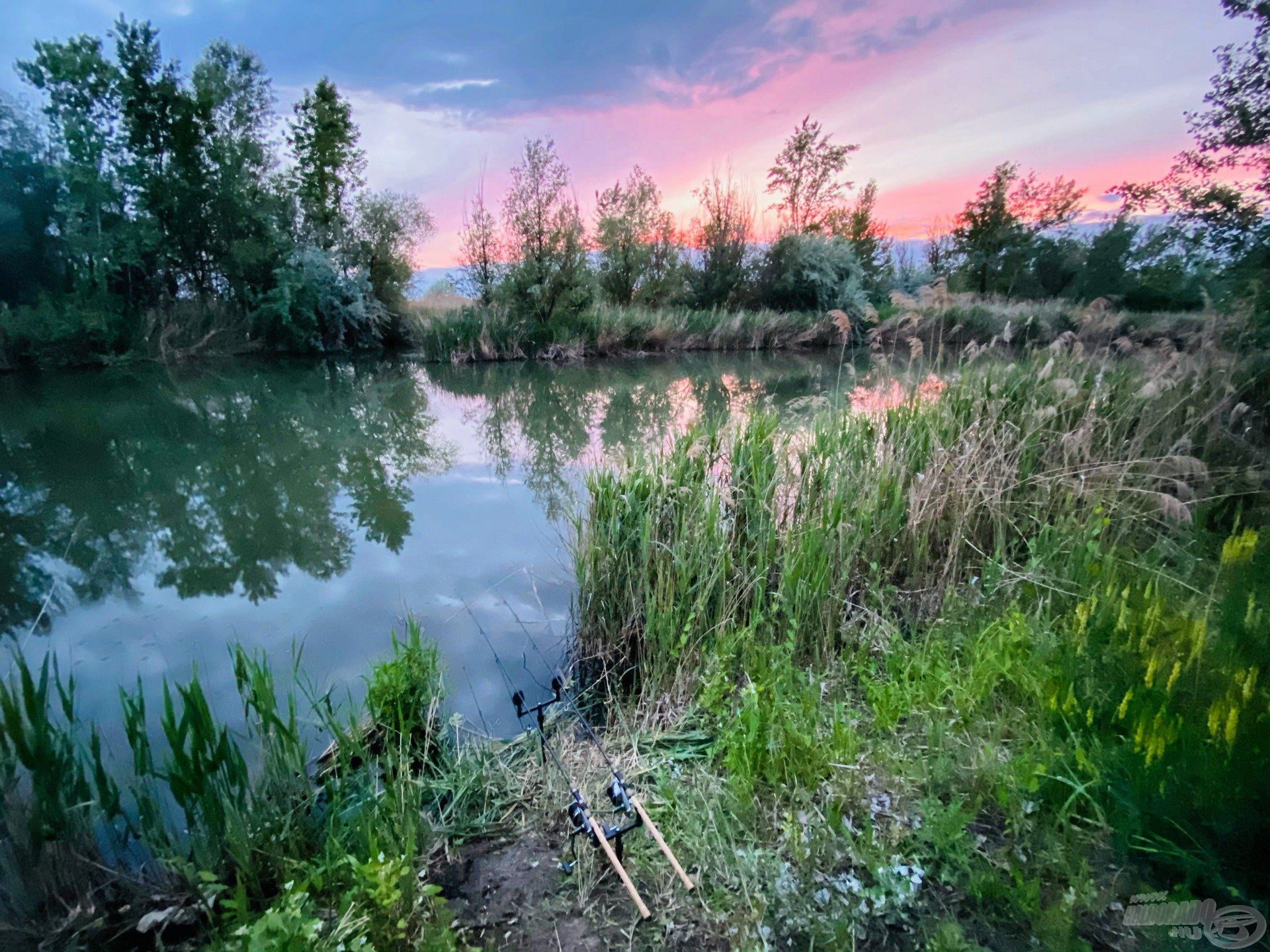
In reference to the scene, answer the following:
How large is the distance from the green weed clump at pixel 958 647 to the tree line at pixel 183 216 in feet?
44.4

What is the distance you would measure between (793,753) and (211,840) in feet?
5.56

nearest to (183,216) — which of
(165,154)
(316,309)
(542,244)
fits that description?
(165,154)

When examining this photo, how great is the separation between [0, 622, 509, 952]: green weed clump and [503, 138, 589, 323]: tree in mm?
14741

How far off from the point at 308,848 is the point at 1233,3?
5965 mm

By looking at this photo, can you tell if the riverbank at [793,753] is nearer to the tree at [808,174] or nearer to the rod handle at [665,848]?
the rod handle at [665,848]

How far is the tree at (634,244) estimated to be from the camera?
17.8 meters

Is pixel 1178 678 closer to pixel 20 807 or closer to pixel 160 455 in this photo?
pixel 20 807

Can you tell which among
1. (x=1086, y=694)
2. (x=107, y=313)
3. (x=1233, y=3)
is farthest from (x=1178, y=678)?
(x=107, y=313)

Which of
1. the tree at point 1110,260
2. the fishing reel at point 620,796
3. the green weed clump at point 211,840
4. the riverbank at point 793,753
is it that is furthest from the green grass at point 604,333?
the fishing reel at point 620,796

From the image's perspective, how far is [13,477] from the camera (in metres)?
5.82

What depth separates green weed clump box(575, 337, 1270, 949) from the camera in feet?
4.69

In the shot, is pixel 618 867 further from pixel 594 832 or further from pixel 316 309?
pixel 316 309

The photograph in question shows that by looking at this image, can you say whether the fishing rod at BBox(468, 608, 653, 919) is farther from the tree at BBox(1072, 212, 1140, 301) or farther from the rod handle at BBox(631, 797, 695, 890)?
the tree at BBox(1072, 212, 1140, 301)

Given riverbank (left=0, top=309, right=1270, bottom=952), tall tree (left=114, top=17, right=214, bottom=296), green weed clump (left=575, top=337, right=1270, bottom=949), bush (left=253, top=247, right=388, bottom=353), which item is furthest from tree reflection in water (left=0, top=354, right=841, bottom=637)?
tall tree (left=114, top=17, right=214, bottom=296)
